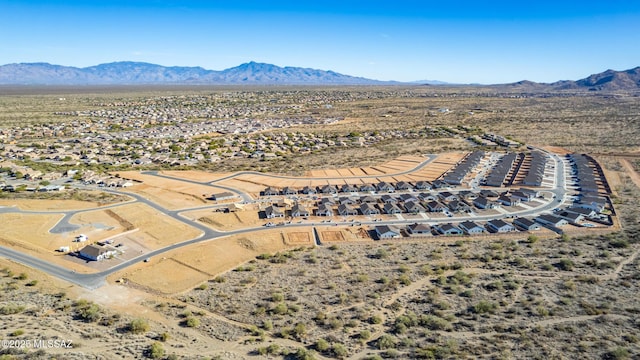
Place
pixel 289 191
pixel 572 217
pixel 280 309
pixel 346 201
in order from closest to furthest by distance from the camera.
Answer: pixel 280 309 → pixel 572 217 → pixel 346 201 → pixel 289 191

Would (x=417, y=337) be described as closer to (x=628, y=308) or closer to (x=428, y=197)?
(x=628, y=308)

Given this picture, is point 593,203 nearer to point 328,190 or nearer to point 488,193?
point 488,193

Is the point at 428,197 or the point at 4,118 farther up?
the point at 4,118

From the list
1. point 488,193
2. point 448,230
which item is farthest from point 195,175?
point 488,193

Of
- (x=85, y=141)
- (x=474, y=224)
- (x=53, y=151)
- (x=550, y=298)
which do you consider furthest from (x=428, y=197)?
(x=85, y=141)

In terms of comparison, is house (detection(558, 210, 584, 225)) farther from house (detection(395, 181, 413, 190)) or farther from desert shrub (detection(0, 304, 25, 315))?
desert shrub (detection(0, 304, 25, 315))

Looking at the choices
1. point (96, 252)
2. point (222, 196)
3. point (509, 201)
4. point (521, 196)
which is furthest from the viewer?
point (222, 196)
